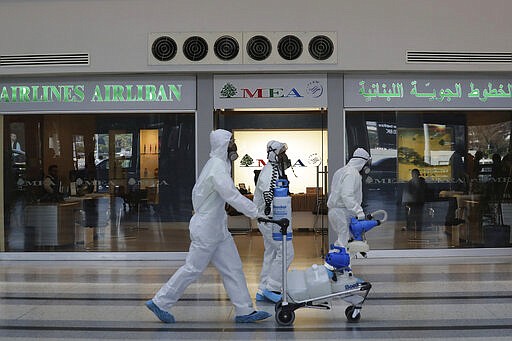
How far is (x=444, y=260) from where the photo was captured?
9.06m

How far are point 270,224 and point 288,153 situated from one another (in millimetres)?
9081

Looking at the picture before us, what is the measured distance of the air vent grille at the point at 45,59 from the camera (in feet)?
29.7

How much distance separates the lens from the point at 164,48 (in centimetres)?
897

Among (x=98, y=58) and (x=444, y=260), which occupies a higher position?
(x=98, y=58)

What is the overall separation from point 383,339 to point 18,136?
6.43 meters

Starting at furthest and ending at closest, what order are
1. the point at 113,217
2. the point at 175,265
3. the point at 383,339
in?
the point at 113,217
the point at 175,265
the point at 383,339

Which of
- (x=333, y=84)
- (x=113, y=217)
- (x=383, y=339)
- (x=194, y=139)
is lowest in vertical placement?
(x=383, y=339)

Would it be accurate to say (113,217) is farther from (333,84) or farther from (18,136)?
(333,84)

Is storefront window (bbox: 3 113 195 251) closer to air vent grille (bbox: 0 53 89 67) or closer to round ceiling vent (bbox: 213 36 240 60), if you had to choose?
air vent grille (bbox: 0 53 89 67)

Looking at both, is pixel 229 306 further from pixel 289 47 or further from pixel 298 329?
pixel 289 47

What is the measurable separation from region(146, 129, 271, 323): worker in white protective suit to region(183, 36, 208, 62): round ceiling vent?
144 inches

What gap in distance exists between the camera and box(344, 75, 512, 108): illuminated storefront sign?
916cm

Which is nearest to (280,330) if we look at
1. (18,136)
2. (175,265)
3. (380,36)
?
(175,265)

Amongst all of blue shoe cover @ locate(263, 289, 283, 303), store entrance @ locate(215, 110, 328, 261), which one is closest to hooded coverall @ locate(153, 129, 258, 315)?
blue shoe cover @ locate(263, 289, 283, 303)
